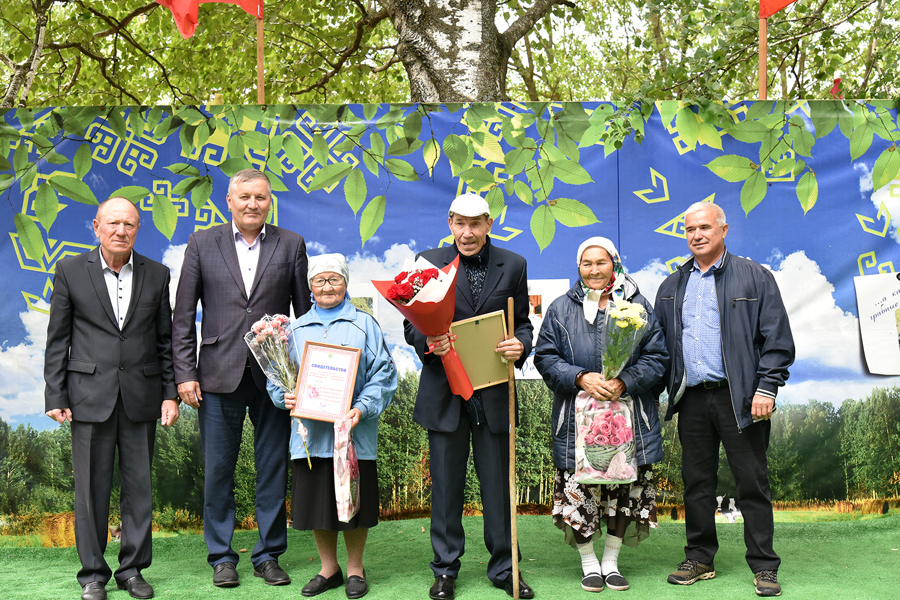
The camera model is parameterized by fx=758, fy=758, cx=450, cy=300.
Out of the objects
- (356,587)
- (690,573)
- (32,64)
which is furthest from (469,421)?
(32,64)

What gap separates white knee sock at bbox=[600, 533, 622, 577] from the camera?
370cm

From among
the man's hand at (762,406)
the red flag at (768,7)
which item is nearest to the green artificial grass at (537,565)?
the man's hand at (762,406)

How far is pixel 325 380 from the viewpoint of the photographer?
3.51 metres

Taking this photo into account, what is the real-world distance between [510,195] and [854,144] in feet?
7.12

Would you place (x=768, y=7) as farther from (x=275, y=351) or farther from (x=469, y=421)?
(x=275, y=351)

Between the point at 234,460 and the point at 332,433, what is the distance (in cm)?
67

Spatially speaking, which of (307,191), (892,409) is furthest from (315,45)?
(892,409)

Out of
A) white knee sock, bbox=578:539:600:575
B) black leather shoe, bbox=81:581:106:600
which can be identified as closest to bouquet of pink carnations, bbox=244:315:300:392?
black leather shoe, bbox=81:581:106:600

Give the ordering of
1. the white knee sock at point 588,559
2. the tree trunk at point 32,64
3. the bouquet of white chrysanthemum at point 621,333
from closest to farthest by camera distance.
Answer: the bouquet of white chrysanthemum at point 621,333 → the white knee sock at point 588,559 → the tree trunk at point 32,64

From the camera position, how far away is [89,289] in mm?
3641

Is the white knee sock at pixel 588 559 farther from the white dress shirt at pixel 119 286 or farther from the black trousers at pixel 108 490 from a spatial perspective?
the white dress shirt at pixel 119 286

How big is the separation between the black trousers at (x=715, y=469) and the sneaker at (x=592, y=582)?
542 millimetres

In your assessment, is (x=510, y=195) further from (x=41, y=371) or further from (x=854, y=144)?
(x=41, y=371)

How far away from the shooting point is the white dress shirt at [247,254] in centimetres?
384
